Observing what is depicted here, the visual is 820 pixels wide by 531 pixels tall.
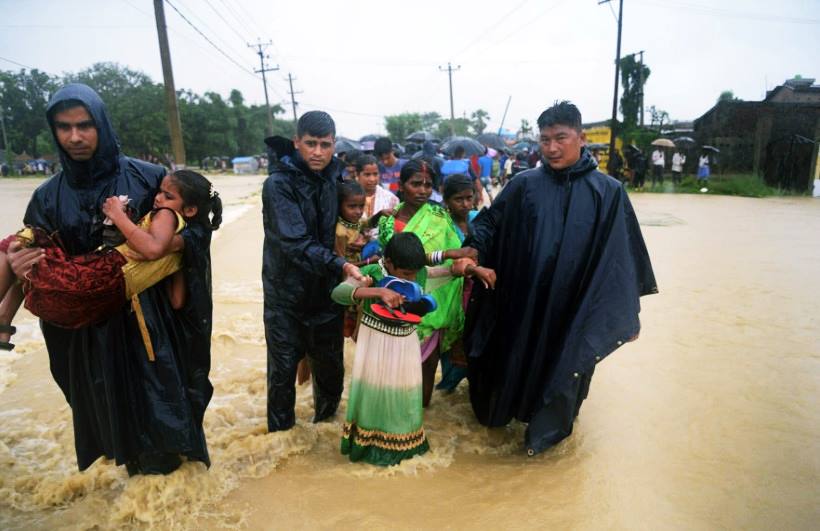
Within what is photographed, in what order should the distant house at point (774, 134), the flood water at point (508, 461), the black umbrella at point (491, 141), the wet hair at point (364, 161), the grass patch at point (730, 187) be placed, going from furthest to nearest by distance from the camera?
the black umbrella at point (491, 141)
the grass patch at point (730, 187)
the distant house at point (774, 134)
the wet hair at point (364, 161)
the flood water at point (508, 461)

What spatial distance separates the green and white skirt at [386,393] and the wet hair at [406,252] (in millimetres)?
334

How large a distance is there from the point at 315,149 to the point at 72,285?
4.43 ft

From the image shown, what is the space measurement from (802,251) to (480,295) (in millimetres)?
8094

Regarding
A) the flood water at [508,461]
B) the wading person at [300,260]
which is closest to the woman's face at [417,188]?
the wading person at [300,260]

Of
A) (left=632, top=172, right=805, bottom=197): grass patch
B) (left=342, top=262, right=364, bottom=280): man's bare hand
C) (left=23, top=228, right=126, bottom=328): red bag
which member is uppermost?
(left=23, top=228, right=126, bottom=328): red bag

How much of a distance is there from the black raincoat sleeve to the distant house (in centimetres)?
2034

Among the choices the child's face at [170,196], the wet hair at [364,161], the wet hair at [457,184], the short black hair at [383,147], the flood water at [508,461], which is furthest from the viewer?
the short black hair at [383,147]

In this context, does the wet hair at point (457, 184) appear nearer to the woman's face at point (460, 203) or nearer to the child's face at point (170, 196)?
the woman's face at point (460, 203)

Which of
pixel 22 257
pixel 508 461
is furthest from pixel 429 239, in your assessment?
pixel 22 257

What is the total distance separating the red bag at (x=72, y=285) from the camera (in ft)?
7.07

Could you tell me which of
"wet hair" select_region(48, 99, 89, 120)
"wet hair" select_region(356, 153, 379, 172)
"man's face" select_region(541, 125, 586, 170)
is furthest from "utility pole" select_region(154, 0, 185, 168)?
"man's face" select_region(541, 125, 586, 170)

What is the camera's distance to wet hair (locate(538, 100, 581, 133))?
2.88m

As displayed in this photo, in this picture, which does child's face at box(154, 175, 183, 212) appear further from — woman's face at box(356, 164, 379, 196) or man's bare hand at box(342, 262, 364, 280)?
A: woman's face at box(356, 164, 379, 196)

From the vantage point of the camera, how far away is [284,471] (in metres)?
2.99
